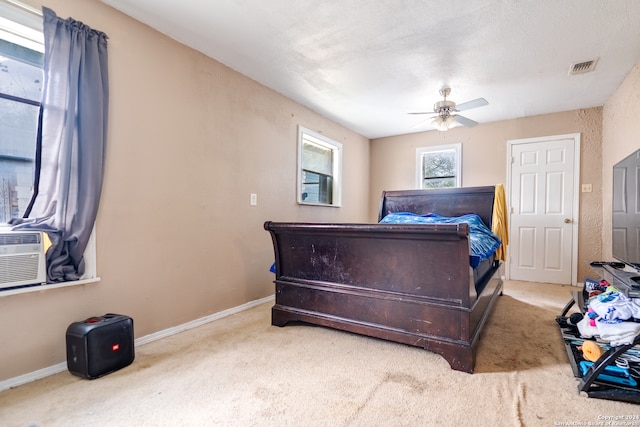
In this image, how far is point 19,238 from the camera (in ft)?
5.52

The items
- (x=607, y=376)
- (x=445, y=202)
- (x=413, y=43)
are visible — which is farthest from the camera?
(x=445, y=202)

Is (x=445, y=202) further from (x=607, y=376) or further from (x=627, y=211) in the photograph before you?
(x=607, y=376)

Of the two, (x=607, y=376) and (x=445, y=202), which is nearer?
(x=607, y=376)

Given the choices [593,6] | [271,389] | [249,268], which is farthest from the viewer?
[249,268]

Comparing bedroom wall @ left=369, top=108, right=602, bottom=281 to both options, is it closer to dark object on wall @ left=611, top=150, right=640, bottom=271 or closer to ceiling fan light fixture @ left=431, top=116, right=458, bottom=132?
ceiling fan light fixture @ left=431, top=116, right=458, bottom=132

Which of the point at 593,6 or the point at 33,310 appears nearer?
the point at 33,310

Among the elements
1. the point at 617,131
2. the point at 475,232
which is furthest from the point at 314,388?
the point at 617,131

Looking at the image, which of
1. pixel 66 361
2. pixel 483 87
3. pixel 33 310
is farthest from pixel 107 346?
pixel 483 87

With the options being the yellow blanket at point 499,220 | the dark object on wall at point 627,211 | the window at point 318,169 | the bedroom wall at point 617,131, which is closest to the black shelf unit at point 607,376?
the dark object on wall at point 627,211

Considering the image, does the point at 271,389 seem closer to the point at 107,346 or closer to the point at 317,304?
the point at 317,304

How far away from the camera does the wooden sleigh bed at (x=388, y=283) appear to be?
6.20ft

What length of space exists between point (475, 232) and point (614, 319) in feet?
3.92

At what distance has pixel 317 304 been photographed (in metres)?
2.44

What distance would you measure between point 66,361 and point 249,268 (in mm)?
1606
